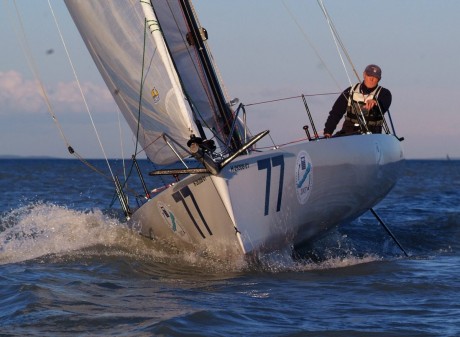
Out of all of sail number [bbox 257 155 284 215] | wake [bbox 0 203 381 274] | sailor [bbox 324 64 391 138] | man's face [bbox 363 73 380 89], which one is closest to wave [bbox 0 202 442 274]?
wake [bbox 0 203 381 274]

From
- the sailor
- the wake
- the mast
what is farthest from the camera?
the sailor

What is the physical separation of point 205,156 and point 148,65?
1.87m

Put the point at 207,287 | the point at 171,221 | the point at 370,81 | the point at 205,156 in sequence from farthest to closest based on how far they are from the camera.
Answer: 1. the point at 370,81
2. the point at 171,221
3. the point at 205,156
4. the point at 207,287

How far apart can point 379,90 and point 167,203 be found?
2866 mm

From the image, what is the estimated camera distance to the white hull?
26.5 feet

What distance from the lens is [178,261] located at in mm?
9039

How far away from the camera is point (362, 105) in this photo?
10281 millimetres

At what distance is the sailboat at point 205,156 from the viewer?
320 inches

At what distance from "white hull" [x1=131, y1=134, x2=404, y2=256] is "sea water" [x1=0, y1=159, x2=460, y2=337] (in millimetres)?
252

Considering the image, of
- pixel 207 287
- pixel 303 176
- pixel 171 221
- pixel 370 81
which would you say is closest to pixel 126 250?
pixel 171 221

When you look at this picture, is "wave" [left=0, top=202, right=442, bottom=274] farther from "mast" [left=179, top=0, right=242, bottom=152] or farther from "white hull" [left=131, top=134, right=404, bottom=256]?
"mast" [left=179, top=0, right=242, bottom=152]

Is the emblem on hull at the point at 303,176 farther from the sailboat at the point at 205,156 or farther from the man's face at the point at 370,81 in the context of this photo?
the man's face at the point at 370,81

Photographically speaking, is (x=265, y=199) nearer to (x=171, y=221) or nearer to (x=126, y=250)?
(x=171, y=221)

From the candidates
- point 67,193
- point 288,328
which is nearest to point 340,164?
point 288,328
